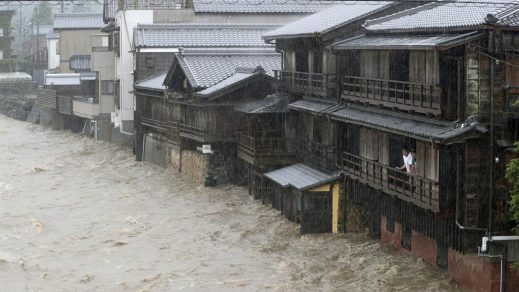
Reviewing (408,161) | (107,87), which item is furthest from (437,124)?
(107,87)

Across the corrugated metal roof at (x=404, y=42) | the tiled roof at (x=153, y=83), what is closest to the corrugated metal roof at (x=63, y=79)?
the tiled roof at (x=153, y=83)

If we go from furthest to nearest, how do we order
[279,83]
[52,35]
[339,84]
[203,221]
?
[52,35] → [279,83] → [203,221] → [339,84]

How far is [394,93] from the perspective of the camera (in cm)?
2556

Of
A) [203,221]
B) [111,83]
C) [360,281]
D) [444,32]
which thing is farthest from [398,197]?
[111,83]

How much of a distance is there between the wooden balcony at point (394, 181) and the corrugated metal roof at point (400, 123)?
1.18 meters

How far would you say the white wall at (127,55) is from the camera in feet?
174

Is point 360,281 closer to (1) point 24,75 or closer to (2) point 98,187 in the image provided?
(2) point 98,187

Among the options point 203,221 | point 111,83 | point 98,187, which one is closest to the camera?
point 203,221

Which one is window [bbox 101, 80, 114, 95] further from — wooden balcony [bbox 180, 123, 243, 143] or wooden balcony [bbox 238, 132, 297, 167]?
wooden balcony [bbox 238, 132, 297, 167]

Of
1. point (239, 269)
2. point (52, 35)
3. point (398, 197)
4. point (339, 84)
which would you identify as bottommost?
point (239, 269)

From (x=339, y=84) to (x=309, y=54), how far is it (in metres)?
4.55

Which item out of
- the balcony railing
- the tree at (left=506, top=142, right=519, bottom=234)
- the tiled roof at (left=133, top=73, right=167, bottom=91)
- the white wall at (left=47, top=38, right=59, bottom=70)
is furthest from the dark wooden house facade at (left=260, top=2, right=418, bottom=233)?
the white wall at (left=47, top=38, right=59, bottom=70)

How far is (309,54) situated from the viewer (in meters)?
34.2

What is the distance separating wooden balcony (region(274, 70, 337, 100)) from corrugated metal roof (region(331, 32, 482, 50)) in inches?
73.7
